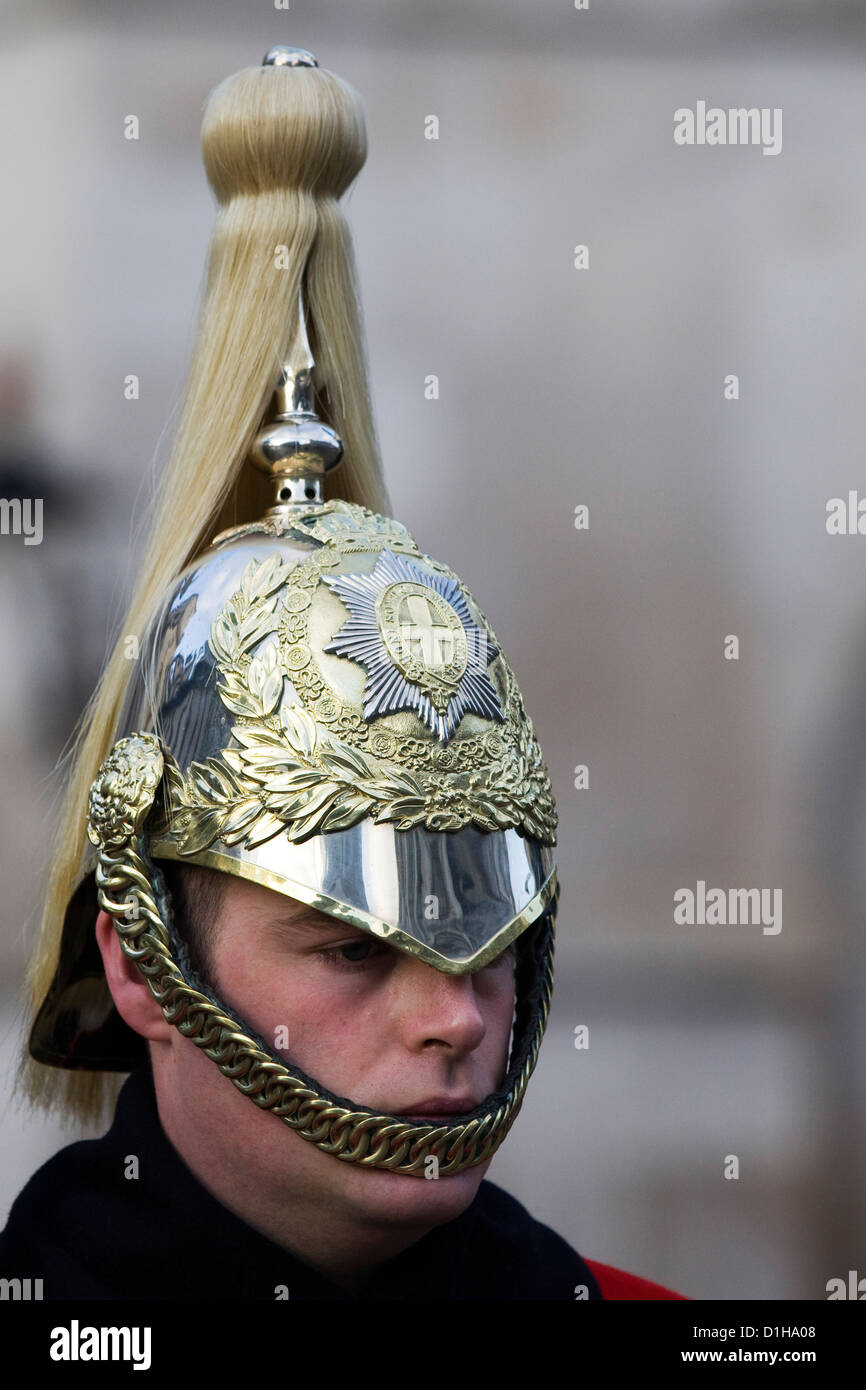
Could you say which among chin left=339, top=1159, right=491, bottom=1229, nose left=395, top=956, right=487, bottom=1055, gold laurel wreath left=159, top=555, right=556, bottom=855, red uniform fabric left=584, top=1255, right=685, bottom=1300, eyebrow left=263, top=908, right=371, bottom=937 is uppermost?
gold laurel wreath left=159, top=555, right=556, bottom=855

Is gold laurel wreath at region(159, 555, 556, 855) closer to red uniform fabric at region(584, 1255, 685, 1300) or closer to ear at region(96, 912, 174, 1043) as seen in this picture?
ear at region(96, 912, 174, 1043)

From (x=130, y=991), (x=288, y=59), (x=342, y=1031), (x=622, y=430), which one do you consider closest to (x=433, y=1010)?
(x=342, y=1031)

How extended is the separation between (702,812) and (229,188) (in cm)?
158

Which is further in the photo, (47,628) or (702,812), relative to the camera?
(702,812)

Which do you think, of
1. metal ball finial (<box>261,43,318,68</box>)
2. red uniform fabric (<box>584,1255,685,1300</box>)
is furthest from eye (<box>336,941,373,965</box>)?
metal ball finial (<box>261,43,318,68</box>)

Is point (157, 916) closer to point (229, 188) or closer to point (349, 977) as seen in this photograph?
point (349, 977)

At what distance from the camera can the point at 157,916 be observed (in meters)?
1.60

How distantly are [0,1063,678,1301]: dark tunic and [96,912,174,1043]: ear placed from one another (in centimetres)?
10

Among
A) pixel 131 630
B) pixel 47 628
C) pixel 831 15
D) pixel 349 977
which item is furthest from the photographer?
pixel 831 15

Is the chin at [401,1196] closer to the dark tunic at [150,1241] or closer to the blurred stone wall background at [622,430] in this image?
the dark tunic at [150,1241]

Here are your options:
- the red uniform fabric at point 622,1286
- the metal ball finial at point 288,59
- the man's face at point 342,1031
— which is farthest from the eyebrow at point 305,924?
the metal ball finial at point 288,59

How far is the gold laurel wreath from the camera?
1567 mm

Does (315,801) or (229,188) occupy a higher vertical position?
(229,188)
